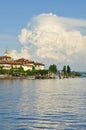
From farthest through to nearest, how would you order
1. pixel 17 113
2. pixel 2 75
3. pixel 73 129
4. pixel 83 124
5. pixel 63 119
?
pixel 2 75 → pixel 17 113 → pixel 63 119 → pixel 83 124 → pixel 73 129

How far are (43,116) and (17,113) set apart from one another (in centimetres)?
264

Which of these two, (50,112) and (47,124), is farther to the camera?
(50,112)

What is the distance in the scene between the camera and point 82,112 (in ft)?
108

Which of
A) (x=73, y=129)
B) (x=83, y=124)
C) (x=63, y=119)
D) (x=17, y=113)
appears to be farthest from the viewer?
(x=17, y=113)

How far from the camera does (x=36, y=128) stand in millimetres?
25797

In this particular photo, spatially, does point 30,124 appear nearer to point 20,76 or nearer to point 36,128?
point 36,128

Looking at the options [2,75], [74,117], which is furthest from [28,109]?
[2,75]

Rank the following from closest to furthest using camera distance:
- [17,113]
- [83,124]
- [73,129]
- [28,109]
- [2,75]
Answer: [73,129]
[83,124]
[17,113]
[28,109]
[2,75]

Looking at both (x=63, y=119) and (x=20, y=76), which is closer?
(x=63, y=119)

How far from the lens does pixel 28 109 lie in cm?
3588

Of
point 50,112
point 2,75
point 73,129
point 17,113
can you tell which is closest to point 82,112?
point 50,112

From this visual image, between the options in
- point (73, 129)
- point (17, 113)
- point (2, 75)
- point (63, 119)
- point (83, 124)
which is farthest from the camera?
point (2, 75)

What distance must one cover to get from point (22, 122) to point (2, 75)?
156257 millimetres

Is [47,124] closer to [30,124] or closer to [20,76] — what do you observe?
[30,124]
